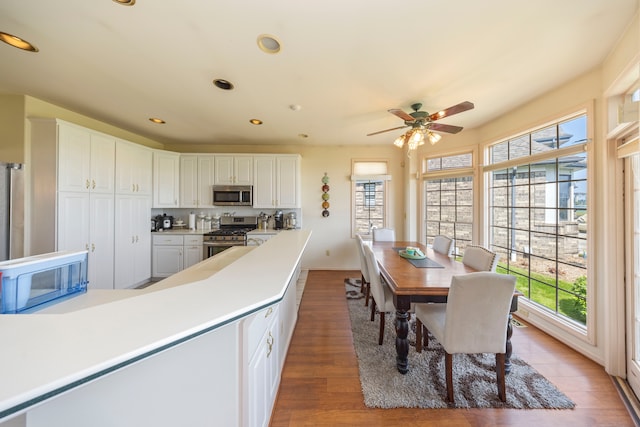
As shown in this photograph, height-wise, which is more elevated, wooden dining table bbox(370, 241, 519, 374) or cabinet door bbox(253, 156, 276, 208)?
cabinet door bbox(253, 156, 276, 208)

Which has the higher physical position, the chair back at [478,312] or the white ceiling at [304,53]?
the white ceiling at [304,53]

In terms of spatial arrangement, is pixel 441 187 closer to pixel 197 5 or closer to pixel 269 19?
pixel 269 19

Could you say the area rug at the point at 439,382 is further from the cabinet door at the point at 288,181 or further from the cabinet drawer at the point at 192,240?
the cabinet drawer at the point at 192,240

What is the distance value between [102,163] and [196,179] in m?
1.33

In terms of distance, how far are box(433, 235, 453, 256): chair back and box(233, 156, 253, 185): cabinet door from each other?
10.7ft

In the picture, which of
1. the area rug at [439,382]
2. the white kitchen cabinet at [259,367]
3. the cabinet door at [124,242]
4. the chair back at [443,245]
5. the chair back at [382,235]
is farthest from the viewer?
the chair back at [382,235]

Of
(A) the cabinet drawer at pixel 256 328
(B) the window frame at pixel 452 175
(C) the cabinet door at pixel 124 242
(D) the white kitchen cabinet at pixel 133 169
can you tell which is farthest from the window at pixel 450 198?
(C) the cabinet door at pixel 124 242

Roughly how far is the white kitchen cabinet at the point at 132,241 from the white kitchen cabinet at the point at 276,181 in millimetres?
1769

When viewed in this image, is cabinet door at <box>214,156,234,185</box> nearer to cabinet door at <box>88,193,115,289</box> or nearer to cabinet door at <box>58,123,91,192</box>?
cabinet door at <box>88,193,115,289</box>

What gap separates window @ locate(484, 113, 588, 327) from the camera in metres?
2.21

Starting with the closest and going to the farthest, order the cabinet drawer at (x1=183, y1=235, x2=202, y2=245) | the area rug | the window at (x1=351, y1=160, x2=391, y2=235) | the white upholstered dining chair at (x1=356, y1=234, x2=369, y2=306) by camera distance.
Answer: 1. the area rug
2. the white upholstered dining chair at (x1=356, y1=234, x2=369, y2=306)
3. the cabinet drawer at (x1=183, y1=235, x2=202, y2=245)
4. the window at (x1=351, y1=160, x2=391, y2=235)

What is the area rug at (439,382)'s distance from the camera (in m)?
1.58

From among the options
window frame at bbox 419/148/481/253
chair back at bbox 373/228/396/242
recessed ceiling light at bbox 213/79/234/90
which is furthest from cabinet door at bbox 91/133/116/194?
window frame at bbox 419/148/481/253

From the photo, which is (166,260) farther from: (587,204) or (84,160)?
(587,204)
